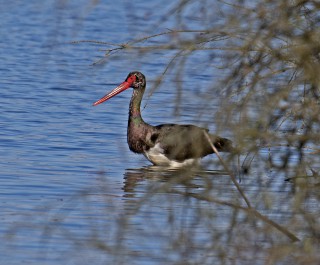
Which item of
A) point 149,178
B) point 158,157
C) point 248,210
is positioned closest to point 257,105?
point 248,210

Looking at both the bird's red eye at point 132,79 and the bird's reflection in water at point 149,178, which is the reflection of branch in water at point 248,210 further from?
the bird's red eye at point 132,79

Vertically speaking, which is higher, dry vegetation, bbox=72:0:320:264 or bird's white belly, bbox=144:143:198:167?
dry vegetation, bbox=72:0:320:264

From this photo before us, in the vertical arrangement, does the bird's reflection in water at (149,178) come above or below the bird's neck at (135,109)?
below

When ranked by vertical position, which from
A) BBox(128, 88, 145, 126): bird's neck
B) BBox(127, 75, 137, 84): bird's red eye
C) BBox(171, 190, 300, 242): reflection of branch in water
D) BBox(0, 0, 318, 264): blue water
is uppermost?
BBox(171, 190, 300, 242): reflection of branch in water

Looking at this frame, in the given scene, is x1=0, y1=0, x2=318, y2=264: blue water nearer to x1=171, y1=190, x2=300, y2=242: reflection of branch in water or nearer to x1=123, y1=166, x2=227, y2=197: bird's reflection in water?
x1=123, y1=166, x2=227, y2=197: bird's reflection in water

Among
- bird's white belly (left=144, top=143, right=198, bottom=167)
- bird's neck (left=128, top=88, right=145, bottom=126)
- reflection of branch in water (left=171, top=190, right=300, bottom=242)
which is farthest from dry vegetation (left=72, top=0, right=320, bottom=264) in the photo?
bird's neck (left=128, top=88, right=145, bottom=126)

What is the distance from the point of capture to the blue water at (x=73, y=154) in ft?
24.2

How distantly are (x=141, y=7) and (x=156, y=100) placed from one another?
12.2 meters

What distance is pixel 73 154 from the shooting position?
472 inches

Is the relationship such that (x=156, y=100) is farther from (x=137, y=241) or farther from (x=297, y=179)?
(x=297, y=179)

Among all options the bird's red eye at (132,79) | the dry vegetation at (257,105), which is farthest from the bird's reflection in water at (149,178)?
the dry vegetation at (257,105)

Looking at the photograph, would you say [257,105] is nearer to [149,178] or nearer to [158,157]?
[149,178]

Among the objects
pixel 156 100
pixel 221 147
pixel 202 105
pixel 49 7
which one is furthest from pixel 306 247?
pixel 49 7

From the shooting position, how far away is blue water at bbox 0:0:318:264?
7367 mm
